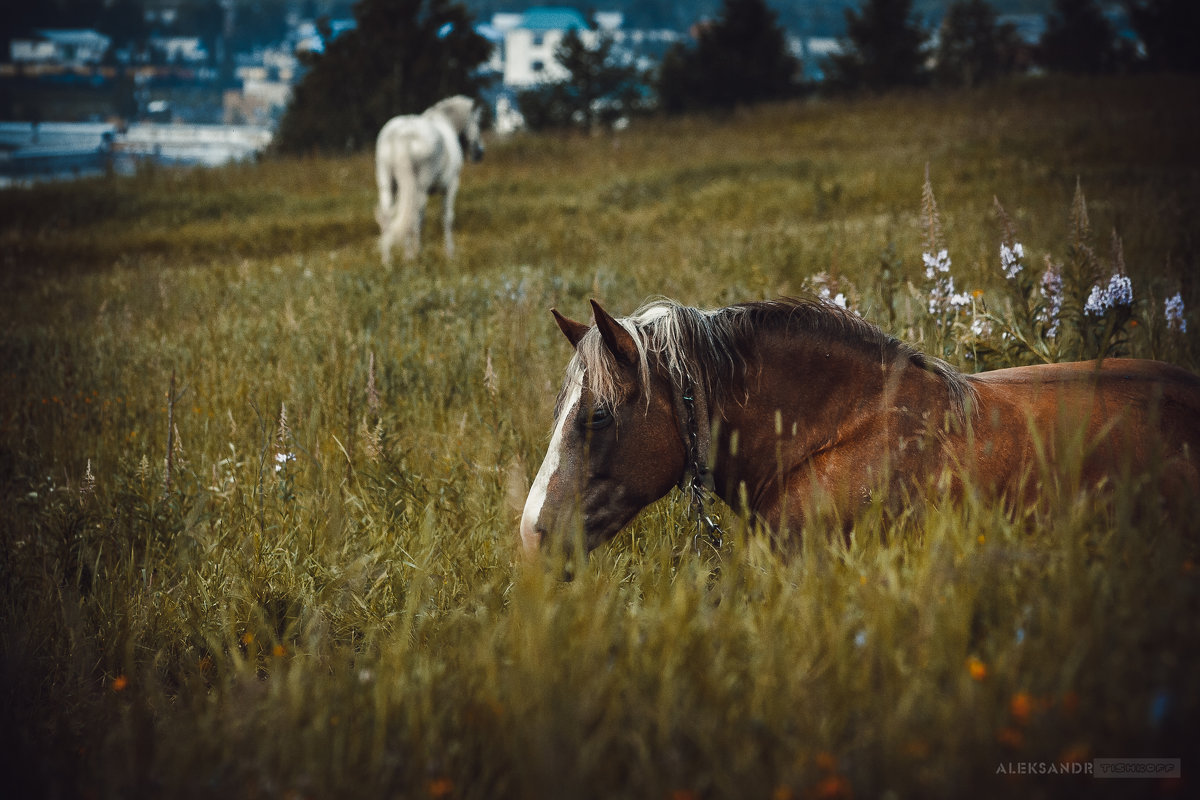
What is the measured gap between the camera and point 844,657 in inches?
74.6

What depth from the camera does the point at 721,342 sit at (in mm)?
2875

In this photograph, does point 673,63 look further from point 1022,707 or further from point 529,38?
point 529,38

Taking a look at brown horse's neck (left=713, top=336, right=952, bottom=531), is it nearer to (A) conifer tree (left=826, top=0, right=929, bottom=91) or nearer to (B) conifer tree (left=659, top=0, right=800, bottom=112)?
(B) conifer tree (left=659, top=0, right=800, bottom=112)

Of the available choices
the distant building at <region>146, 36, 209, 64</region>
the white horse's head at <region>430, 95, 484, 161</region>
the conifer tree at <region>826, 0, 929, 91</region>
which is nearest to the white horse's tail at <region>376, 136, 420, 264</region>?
the white horse's head at <region>430, 95, 484, 161</region>

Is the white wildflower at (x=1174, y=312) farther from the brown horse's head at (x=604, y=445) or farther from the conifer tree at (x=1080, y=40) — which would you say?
the conifer tree at (x=1080, y=40)

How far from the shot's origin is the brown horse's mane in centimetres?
279

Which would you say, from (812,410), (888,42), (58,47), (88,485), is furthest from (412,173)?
(58,47)

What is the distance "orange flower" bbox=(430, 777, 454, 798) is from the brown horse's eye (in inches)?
50.7

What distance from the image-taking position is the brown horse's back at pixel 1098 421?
2709mm

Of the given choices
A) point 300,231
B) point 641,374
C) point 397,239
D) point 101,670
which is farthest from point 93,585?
point 300,231

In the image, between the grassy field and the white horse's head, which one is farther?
the white horse's head

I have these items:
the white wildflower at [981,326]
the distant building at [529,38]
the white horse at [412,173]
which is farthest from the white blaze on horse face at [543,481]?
the distant building at [529,38]

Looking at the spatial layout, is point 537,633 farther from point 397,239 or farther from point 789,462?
point 397,239

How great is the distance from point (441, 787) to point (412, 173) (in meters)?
13.0
